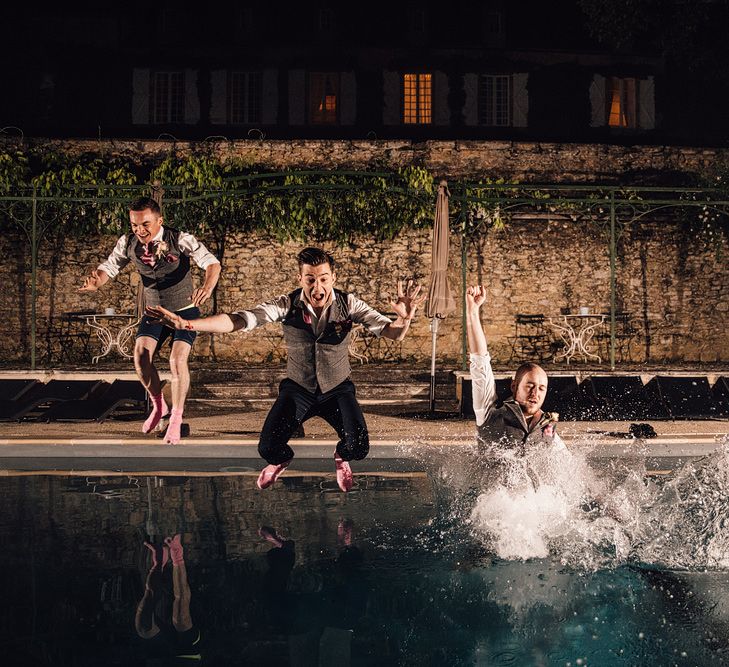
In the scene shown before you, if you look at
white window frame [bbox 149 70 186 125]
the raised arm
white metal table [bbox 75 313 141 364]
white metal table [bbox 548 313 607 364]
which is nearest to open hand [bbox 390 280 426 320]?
the raised arm

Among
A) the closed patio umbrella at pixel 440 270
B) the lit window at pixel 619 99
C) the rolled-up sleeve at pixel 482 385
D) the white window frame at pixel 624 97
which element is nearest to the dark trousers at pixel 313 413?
the rolled-up sleeve at pixel 482 385

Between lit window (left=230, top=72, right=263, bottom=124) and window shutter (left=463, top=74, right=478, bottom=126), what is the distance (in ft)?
18.9

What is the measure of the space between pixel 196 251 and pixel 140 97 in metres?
19.9

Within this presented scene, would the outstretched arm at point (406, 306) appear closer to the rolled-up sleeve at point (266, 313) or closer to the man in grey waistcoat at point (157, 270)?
the rolled-up sleeve at point (266, 313)

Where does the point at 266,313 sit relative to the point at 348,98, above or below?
below

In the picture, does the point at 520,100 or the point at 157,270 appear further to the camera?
the point at 520,100

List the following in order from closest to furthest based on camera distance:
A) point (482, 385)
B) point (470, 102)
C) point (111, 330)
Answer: point (482, 385) < point (111, 330) < point (470, 102)

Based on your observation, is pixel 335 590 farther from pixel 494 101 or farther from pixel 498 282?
pixel 494 101

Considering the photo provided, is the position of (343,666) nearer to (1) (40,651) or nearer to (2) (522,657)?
(2) (522,657)

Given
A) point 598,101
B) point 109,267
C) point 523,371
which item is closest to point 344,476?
point 523,371

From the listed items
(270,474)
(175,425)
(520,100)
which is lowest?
(270,474)

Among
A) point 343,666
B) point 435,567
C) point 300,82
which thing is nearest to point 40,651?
point 343,666

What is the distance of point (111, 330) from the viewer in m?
19.2

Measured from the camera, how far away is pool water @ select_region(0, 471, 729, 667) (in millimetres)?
3848
